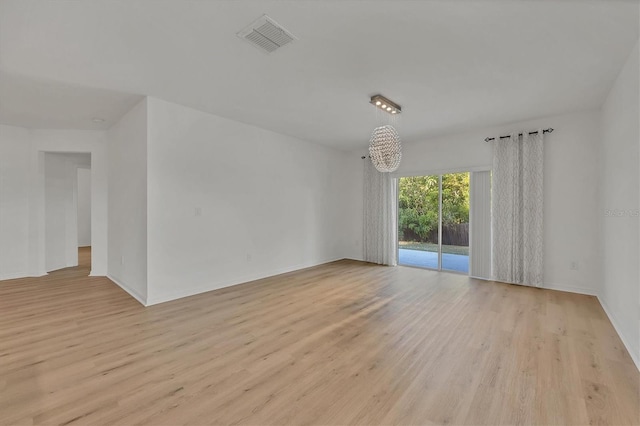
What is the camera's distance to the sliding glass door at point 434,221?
5.37 metres

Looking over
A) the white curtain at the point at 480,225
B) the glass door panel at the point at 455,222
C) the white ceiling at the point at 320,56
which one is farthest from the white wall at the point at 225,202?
the white curtain at the point at 480,225

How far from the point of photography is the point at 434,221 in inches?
224

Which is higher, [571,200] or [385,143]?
[385,143]

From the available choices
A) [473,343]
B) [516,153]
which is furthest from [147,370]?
[516,153]

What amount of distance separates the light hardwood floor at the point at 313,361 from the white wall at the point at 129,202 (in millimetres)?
451

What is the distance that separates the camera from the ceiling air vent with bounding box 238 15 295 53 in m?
2.14

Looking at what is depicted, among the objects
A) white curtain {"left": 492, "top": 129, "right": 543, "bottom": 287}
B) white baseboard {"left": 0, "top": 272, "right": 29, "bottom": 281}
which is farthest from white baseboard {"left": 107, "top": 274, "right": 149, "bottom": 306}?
white curtain {"left": 492, "top": 129, "right": 543, "bottom": 287}

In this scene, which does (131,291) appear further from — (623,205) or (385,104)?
(623,205)

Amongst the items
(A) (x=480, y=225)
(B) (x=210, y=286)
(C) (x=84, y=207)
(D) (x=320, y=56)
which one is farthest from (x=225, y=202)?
(C) (x=84, y=207)

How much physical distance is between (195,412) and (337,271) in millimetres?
4092

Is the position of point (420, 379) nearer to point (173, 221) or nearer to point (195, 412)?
point (195, 412)

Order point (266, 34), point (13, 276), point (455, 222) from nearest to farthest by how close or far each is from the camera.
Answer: point (266, 34) → point (13, 276) → point (455, 222)

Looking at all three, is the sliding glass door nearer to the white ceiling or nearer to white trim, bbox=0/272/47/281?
the white ceiling

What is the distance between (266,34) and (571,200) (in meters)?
4.86
